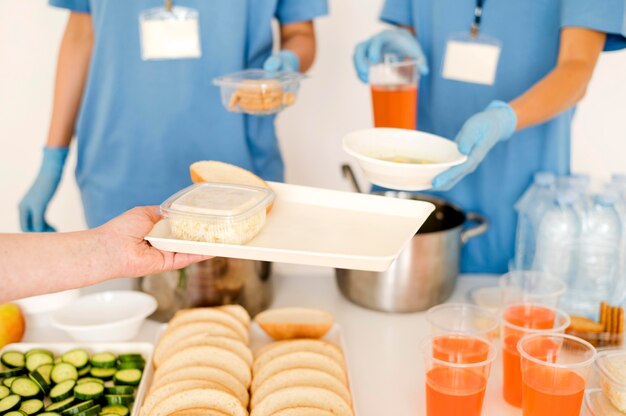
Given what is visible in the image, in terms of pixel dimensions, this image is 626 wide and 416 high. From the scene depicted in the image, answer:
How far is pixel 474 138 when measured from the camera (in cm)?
145

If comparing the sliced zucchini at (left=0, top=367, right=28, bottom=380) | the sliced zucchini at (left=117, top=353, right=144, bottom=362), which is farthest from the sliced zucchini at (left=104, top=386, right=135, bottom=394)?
the sliced zucchini at (left=0, top=367, right=28, bottom=380)

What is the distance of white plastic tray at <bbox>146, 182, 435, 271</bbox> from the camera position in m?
1.12

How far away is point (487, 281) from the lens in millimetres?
1917

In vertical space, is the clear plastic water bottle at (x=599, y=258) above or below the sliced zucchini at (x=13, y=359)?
above

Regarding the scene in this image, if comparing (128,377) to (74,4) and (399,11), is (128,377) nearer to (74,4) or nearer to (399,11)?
(74,4)

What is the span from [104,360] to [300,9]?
1270 millimetres

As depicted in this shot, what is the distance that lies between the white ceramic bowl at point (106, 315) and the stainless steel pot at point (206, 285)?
40 mm

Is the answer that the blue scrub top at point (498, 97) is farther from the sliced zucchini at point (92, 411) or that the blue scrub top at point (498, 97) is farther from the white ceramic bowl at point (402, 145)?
the sliced zucchini at point (92, 411)

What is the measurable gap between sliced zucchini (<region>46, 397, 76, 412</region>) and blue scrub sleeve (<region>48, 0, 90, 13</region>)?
4.35 feet

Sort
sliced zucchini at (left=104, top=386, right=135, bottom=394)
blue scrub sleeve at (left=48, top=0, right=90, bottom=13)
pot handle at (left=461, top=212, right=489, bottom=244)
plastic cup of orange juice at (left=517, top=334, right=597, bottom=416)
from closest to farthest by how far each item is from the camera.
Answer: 1. plastic cup of orange juice at (left=517, top=334, right=597, bottom=416)
2. sliced zucchini at (left=104, top=386, right=135, bottom=394)
3. pot handle at (left=461, top=212, right=489, bottom=244)
4. blue scrub sleeve at (left=48, top=0, right=90, bottom=13)

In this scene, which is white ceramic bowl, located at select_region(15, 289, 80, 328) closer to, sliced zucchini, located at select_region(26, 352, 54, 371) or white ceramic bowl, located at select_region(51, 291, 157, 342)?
white ceramic bowl, located at select_region(51, 291, 157, 342)

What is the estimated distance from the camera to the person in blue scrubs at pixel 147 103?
2000 mm

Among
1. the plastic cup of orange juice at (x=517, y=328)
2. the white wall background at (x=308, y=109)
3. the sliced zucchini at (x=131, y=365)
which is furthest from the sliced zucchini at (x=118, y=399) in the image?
the white wall background at (x=308, y=109)

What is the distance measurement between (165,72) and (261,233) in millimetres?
969
